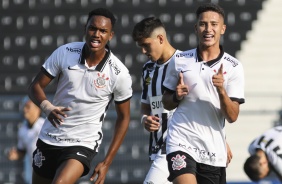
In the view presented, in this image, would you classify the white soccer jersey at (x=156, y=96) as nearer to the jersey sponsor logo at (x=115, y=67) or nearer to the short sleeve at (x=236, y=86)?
the jersey sponsor logo at (x=115, y=67)

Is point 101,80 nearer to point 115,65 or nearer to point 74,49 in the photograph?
point 115,65

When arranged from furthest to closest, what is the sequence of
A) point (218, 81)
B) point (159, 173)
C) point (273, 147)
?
point (159, 173) → point (273, 147) → point (218, 81)

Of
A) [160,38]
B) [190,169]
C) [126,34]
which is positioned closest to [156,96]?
[160,38]

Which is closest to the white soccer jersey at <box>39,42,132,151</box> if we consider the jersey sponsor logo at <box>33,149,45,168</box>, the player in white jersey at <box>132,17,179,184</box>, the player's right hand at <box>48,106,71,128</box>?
the jersey sponsor logo at <box>33,149,45,168</box>

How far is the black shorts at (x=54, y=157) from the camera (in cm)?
738

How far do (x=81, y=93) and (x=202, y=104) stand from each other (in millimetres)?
1216

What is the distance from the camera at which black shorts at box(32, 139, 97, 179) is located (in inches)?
291

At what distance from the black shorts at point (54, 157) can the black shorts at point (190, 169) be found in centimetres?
94

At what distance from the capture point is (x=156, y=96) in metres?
8.10

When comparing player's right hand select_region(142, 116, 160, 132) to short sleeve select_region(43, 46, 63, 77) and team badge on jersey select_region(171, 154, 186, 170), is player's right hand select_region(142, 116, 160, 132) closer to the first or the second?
team badge on jersey select_region(171, 154, 186, 170)

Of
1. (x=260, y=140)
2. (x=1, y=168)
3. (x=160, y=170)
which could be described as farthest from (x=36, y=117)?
(x=260, y=140)

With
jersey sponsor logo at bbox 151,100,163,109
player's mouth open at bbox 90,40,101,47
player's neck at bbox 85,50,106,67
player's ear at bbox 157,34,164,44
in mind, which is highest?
player's mouth open at bbox 90,40,101,47

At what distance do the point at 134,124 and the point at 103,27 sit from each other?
274 inches

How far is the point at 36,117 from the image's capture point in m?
12.5
